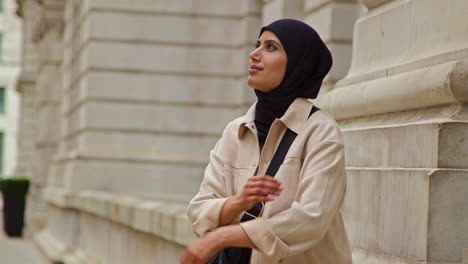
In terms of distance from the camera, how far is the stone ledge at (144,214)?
7.12 metres

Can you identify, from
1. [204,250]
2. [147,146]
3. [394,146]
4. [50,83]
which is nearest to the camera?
[204,250]

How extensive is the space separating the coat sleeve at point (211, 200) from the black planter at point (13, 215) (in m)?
Result: 22.4

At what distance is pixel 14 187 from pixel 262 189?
2283 centimetres

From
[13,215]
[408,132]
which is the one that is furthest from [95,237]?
[13,215]

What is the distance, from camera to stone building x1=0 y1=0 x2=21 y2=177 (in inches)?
2005

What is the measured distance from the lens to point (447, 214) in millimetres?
4262

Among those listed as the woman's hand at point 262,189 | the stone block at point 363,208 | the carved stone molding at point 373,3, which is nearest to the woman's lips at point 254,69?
the woman's hand at point 262,189

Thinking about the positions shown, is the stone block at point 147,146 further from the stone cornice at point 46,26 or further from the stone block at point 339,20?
the stone cornice at point 46,26

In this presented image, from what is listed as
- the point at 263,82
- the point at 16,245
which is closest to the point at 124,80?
the point at 16,245

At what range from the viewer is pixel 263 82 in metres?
3.66

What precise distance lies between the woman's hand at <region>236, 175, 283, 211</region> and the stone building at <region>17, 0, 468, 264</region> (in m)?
1.11

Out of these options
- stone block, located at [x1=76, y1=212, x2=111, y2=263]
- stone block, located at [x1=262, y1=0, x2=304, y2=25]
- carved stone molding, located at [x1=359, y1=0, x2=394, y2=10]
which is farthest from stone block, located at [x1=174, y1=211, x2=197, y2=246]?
stone block, located at [x1=262, y1=0, x2=304, y2=25]

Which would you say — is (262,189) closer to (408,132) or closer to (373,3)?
(408,132)

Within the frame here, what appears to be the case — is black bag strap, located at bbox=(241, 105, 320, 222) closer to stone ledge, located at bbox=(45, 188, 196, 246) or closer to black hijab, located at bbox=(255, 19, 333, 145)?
black hijab, located at bbox=(255, 19, 333, 145)
